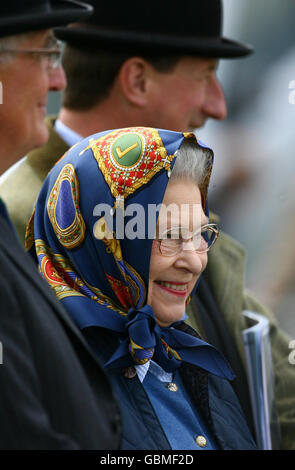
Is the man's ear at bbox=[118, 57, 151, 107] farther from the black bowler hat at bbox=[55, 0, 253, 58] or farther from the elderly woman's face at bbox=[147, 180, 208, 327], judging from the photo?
the elderly woman's face at bbox=[147, 180, 208, 327]

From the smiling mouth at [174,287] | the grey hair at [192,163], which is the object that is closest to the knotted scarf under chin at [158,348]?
the smiling mouth at [174,287]

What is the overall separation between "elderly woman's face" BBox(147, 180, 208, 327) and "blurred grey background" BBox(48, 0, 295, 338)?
2.05 m

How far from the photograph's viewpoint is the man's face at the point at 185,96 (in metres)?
3.62

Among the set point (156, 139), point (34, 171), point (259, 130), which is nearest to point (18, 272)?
point (156, 139)

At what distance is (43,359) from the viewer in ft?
5.65

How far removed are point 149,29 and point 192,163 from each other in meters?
1.44

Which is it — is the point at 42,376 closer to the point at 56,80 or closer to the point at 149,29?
the point at 56,80

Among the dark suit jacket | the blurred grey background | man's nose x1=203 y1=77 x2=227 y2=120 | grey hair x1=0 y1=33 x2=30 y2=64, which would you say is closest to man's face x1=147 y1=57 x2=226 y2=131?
man's nose x1=203 y1=77 x2=227 y2=120

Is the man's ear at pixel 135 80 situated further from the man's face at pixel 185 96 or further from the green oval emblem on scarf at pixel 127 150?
the green oval emblem on scarf at pixel 127 150

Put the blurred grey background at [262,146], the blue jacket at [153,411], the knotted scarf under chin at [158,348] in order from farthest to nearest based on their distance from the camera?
the blurred grey background at [262,146], the knotted scarf under chin at [158,348], the blue jacket at [153,411]

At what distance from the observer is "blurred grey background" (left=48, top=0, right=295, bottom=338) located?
511 centimetres

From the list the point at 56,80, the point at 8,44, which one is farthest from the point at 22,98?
the point at 56,80

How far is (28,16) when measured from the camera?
2104 millimetres

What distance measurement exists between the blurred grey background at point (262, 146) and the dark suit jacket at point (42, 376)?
2.63 meters
